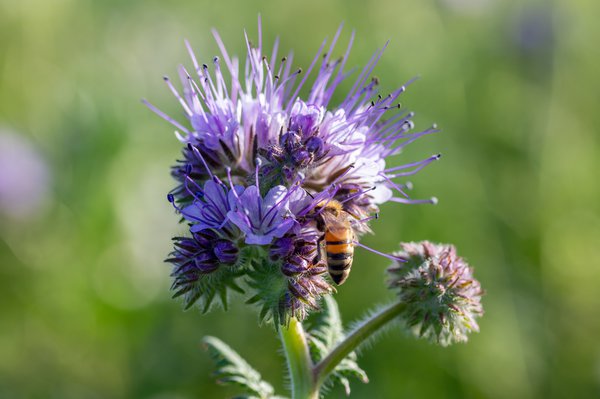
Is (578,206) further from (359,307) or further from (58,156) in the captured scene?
(58,156)

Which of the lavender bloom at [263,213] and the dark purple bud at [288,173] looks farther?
the dark purple bud at [288,173]

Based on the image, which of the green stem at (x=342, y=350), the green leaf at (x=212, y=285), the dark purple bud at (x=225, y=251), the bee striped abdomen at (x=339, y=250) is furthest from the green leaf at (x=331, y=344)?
the dark purple bud at (x=225, y=251)

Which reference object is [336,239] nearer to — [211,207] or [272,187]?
[272,187]

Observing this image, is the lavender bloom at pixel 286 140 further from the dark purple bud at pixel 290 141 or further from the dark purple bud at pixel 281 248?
the dark purple bud at pixel 281 248

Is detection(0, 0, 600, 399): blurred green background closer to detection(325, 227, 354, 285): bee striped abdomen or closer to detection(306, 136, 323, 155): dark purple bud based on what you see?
detection(325, 227, 354, 285): bee striped abdomen

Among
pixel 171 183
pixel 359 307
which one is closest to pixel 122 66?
pixel 171 183

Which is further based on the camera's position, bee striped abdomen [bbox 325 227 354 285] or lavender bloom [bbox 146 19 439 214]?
lavender bloom [bbox 146 19 439 214]

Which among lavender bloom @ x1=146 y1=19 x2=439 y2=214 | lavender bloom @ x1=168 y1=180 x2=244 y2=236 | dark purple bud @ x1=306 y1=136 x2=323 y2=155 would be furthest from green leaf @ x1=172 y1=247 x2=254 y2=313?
dark purple bud @ x1=306 y1=136 x2=323 y2=155
